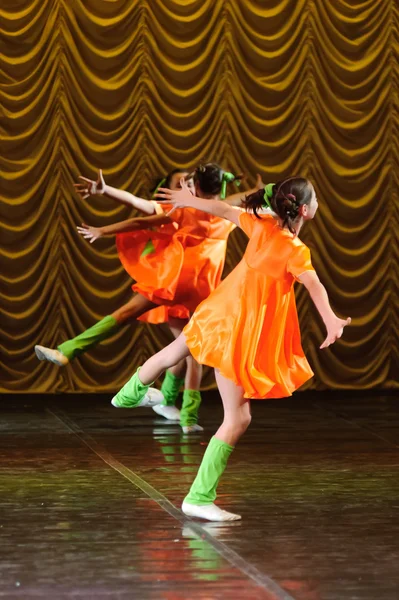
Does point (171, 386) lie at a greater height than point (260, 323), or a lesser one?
lesser

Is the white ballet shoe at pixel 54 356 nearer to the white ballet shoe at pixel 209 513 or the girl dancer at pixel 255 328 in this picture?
the girl dancer at pixel 255 328

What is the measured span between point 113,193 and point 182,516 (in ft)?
6.74

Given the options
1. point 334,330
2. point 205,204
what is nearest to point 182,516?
point 334,330

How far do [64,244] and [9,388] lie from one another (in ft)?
3.51

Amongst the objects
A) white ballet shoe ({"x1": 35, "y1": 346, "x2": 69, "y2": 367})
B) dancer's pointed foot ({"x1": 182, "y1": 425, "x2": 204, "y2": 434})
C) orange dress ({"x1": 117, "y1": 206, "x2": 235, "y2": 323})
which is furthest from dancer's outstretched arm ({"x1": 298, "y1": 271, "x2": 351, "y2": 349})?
white ballet shoe ({"x1": 35, "y1": 346, "x2": 69, "y2": 367})

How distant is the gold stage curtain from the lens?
8039 millimetres

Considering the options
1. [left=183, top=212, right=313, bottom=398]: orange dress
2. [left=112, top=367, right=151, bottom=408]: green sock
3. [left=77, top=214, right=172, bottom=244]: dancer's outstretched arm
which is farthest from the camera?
[left=77, top=214, right=172, bottom=244]: dancer's outstretched arm

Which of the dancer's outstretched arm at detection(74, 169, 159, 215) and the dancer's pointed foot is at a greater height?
the dancer's outstretched arm at detection(74, 169, 159, 215)

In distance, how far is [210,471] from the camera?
3.89 meters

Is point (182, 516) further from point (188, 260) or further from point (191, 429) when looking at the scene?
point (188, 260)

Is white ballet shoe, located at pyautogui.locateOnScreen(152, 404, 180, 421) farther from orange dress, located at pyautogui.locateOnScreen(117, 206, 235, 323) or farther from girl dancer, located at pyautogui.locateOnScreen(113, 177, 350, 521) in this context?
girl dancer, located at pyautogui.locateOnScreen(113, 177, 350, 521)

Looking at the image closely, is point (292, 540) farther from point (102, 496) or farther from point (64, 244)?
point (64, 244)

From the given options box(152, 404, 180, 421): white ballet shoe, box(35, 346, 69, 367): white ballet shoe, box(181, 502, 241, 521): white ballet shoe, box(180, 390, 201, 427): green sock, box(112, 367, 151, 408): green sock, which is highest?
box(112, 367, 151, 408): green sock

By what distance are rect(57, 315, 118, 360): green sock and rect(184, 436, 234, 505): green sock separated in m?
2.58
